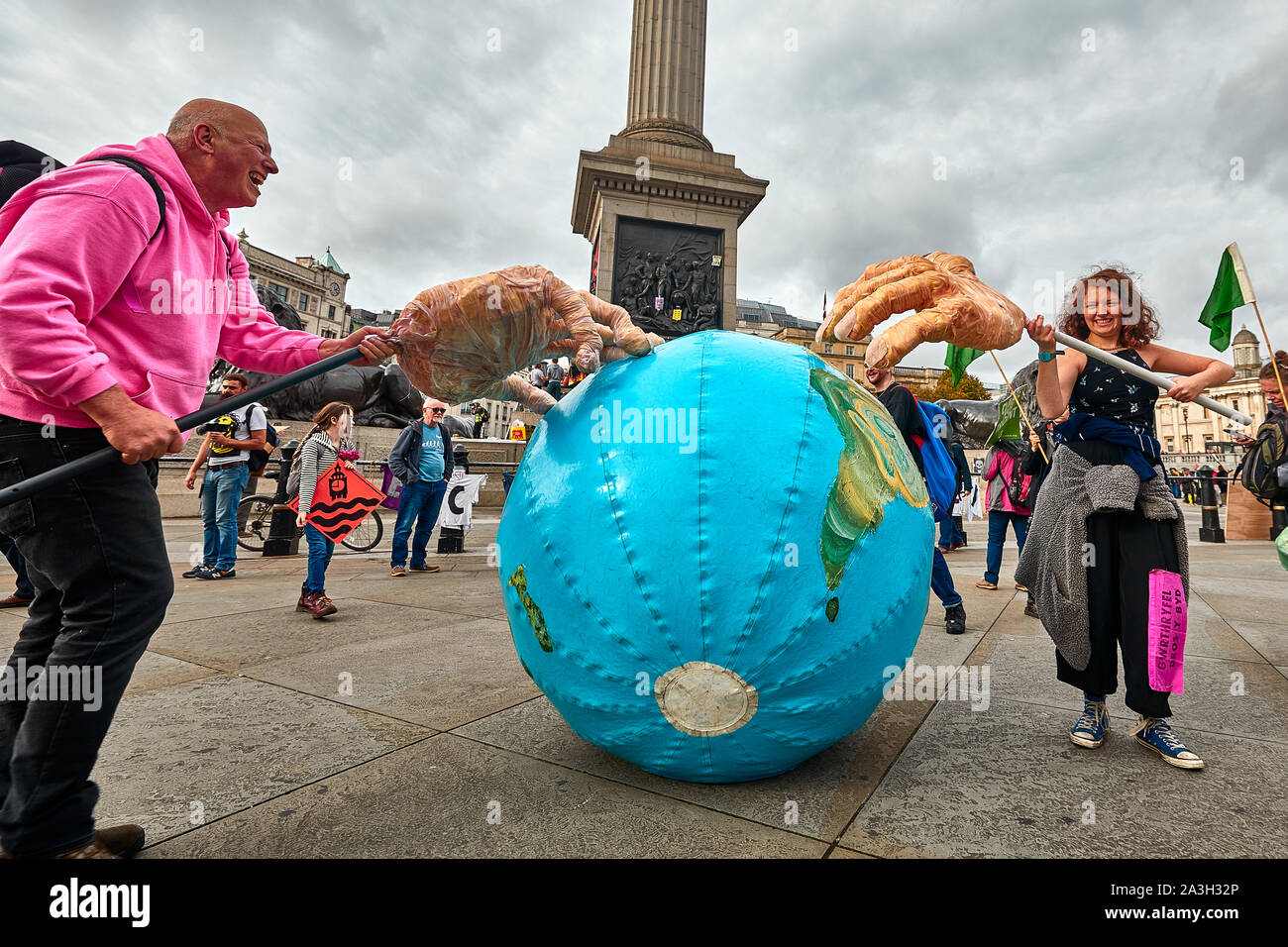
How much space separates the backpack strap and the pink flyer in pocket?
382 cm

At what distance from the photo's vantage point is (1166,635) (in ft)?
8.86

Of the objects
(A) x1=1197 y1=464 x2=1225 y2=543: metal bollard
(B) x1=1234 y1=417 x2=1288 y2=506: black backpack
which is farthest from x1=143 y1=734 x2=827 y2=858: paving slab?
(A) x1=1197 y1=464 x2=1225 y2=543: metal bollard

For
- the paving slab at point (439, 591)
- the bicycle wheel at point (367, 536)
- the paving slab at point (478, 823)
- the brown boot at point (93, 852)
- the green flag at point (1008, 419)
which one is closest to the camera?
the brown boot at point (93, 852)

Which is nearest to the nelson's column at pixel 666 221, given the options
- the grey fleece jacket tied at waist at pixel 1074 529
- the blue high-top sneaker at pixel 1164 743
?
the grey fleece jacket tied at waist at pixel 1074 529

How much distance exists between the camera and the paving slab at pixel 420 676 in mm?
3178

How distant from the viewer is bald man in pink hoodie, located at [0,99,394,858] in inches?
66.7

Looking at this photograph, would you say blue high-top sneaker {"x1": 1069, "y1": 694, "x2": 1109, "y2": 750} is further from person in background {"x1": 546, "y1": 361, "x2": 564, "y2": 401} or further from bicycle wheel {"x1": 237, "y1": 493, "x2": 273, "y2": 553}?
person in background {"x1": 546, "y1": 361, "x2": 564, "y2": 401}

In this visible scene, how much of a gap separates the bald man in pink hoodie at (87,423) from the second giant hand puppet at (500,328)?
678 mm

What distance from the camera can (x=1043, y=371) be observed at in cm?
285

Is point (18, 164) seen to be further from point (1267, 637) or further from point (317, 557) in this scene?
point (1267, 637)

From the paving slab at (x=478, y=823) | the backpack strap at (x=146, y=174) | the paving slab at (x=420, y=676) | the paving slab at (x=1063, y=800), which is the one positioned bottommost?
the paving slab at (x=420, y=676)

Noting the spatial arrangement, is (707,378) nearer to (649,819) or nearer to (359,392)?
(649,819)

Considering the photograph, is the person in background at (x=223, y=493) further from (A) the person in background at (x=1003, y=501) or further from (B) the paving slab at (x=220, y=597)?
(A) the person in background at (x=1003, y=501)
